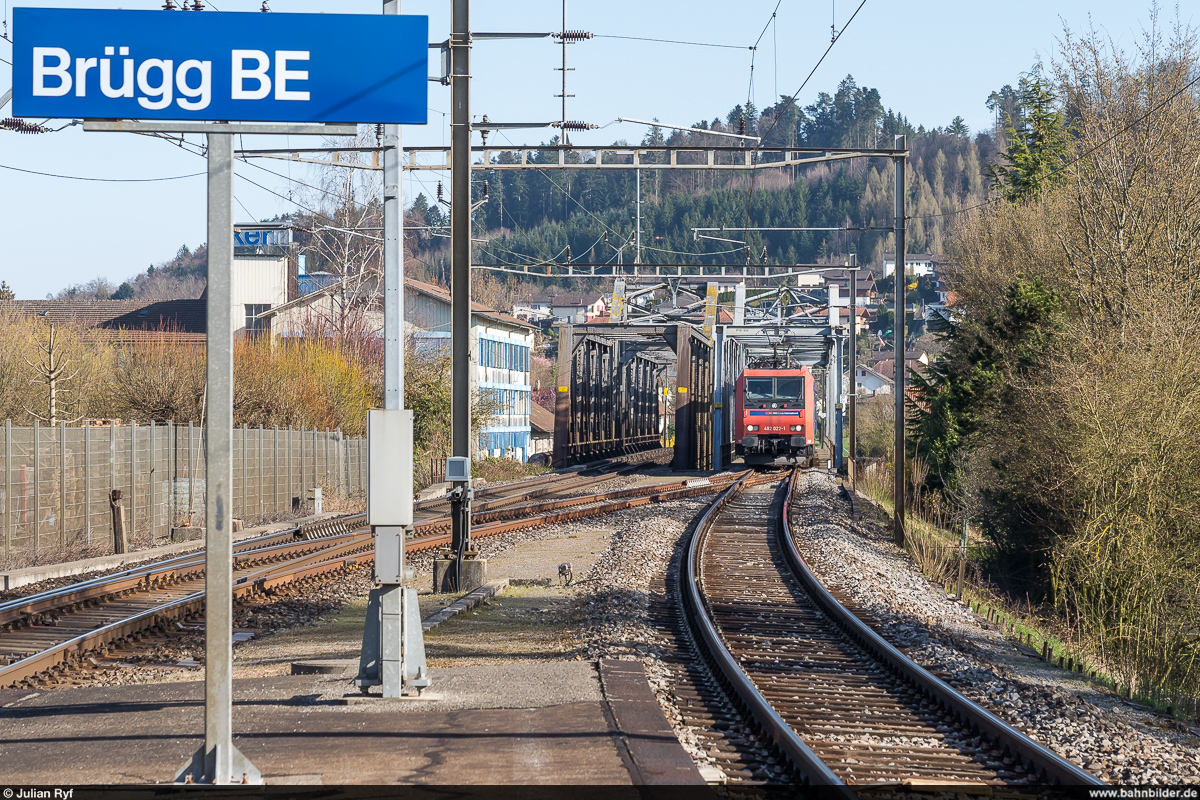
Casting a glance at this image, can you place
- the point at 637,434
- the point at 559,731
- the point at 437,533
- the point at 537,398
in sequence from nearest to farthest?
the point at 559,731 < the point at 437,533 < the point at 637,434 < the point at 537,398

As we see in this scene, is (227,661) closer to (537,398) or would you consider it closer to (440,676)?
(440,676)

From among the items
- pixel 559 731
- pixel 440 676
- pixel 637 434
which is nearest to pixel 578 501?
pixel 440 676

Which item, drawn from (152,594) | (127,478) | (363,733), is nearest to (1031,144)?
(127,478)

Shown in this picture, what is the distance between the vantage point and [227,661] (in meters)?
5.41

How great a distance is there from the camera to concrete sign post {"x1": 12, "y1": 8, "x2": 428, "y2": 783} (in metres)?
5.41

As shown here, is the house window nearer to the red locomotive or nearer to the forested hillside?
the red locomotive

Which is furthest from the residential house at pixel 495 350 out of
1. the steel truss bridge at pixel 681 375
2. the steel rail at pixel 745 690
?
the steel rail at pixel 745 690

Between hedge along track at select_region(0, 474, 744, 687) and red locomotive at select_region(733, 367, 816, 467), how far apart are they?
1838 centimetres

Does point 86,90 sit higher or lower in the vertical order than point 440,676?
higher

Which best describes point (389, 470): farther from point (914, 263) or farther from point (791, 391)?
point (914, 263)

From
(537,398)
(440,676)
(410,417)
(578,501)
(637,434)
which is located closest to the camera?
(410,417)

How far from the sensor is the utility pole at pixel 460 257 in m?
14.1

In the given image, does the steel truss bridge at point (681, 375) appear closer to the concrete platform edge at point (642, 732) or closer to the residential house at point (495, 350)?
the residential house at point (495, 350)

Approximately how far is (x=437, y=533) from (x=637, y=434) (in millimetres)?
34610
